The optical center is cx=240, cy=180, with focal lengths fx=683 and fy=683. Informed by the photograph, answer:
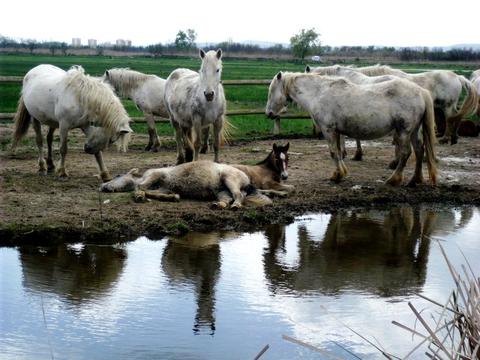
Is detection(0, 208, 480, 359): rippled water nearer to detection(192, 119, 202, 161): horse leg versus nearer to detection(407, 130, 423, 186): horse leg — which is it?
detection(407, 130, 423, 186): horse leg

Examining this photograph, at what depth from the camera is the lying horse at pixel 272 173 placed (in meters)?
8.93

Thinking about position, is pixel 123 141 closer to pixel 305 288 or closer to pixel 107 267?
pixel 107 267

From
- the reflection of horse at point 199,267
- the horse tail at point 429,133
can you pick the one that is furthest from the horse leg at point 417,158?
the reflection of horse at point 199,267

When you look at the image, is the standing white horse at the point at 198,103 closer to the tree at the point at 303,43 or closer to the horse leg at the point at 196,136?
the horse leg at the point at 196,136

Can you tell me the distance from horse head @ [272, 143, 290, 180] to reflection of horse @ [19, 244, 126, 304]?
2978 millimetres

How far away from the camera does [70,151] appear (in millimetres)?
12984

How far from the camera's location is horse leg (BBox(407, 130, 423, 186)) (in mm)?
9930

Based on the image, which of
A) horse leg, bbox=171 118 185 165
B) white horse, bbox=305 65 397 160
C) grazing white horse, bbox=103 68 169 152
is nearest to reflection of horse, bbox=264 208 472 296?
white horse, bbox=305 65 397 160

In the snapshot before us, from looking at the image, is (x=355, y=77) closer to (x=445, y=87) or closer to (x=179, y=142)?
(x=445, y=87)

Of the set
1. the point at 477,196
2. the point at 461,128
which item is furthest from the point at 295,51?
the point at 477,196

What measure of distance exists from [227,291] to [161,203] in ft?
9.50

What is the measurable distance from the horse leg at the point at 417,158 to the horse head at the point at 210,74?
3.00 m

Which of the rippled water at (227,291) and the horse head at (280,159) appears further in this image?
the horse head at (280,159)

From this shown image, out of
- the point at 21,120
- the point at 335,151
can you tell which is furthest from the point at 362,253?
the point at 21,120
